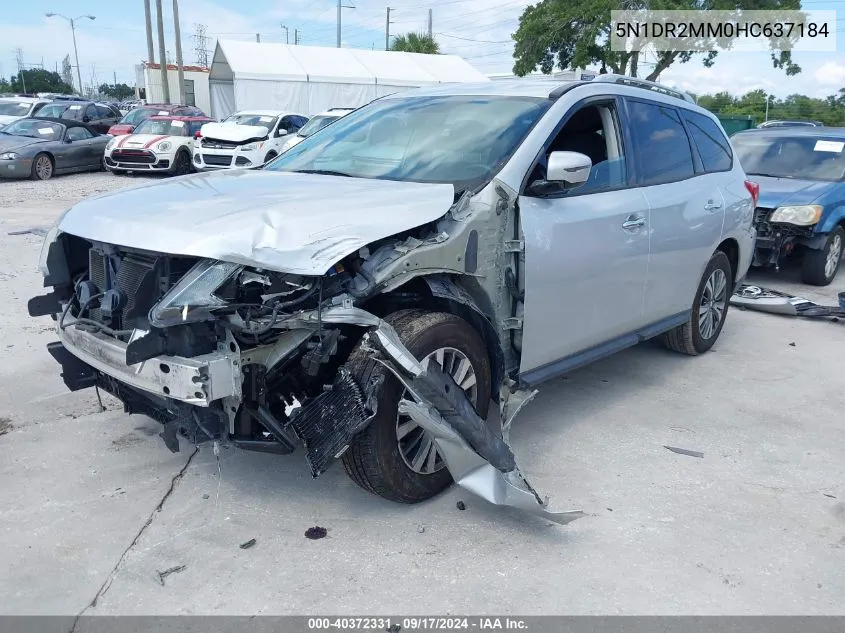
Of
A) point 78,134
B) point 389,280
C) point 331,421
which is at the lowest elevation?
point 331,421

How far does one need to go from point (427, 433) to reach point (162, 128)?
17.0 meters

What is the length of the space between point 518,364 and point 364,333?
0.99 metres

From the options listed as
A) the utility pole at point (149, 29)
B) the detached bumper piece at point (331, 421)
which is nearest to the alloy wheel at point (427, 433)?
the detached bumper piece at point (331, 421)

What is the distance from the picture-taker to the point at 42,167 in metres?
16.5

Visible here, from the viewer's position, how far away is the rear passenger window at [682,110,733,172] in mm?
5492

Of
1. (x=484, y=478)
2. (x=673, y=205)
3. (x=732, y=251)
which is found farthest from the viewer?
(x=732, y=251)

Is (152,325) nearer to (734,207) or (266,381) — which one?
(266,381)

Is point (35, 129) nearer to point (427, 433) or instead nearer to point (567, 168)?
point (567, 168)

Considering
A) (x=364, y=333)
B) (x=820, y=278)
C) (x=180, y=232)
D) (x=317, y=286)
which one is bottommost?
(x=820, y=278)

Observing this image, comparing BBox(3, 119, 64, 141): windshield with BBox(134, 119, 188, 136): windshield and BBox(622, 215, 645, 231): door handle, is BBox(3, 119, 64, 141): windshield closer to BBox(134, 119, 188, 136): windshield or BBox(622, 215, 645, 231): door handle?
BBox(134, 119, 188, 136): windshield

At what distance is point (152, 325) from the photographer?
2846 mm

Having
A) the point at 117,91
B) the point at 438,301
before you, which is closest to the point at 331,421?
the point at 438,301

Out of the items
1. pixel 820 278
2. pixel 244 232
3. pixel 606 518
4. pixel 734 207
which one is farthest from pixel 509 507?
pixel 820 278
